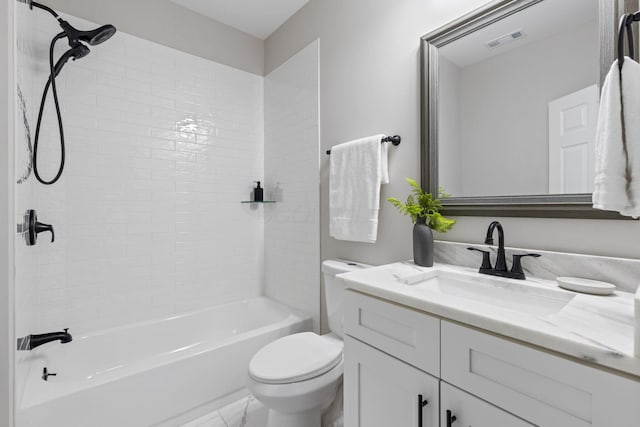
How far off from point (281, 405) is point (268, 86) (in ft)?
7.65

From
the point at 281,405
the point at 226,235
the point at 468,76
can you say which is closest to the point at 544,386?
the point at 281,405

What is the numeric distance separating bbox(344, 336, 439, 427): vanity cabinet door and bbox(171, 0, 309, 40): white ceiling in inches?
90.2

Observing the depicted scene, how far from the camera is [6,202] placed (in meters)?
0.80

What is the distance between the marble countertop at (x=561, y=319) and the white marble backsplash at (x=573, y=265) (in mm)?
39

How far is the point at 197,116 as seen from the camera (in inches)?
86.3

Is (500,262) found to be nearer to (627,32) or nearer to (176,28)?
(627,32)

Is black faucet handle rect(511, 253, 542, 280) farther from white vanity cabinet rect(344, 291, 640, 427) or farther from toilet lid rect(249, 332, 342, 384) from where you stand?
toilet lid rect(249, 332, 342, 384)

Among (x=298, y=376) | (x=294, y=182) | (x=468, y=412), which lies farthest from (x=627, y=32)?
(x=294, y=182)

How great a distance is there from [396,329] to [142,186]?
1895 millimetres

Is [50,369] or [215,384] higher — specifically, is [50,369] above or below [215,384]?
above

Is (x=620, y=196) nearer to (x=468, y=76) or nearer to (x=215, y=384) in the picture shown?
(x=468, y=76)

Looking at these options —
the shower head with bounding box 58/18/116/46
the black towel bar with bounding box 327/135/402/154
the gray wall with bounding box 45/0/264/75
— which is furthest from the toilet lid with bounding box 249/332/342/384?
the gray wall with bounding box 45/0/264/75

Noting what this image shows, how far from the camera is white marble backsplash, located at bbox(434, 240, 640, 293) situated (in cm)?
84

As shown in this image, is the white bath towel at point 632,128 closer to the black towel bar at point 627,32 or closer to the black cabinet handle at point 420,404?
the black towel bar at point 627,32
